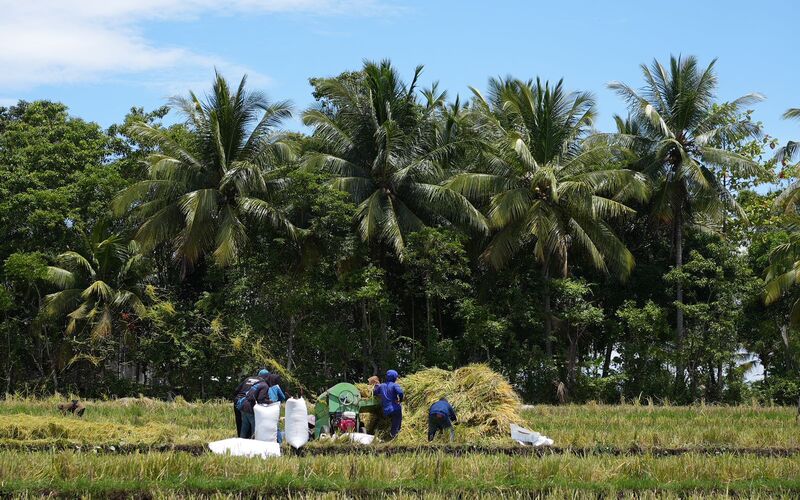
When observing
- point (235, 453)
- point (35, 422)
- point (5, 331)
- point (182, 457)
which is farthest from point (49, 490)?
point (5, 331)

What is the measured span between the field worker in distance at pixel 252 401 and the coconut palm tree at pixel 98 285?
19306 mm

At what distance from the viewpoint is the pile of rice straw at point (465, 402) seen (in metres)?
18.2

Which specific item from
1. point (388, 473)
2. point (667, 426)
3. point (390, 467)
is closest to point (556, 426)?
point (667, 426)

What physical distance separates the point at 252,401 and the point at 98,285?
66.1 ft

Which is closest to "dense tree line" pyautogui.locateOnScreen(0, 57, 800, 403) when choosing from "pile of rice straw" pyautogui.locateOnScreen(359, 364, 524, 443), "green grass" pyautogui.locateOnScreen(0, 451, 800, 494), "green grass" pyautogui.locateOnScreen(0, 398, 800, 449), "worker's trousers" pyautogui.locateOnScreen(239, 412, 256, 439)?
"green grass" pyautogui.locateOnScreen(0, 398, 800, 449)

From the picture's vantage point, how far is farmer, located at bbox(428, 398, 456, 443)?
55.9ft

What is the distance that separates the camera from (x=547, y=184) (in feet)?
113

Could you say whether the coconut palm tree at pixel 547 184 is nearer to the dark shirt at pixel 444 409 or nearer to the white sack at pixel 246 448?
the dark shirt at pixel 444 409

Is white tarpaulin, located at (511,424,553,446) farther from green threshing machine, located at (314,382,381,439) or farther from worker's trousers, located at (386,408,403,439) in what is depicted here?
green threshing machine, located at (314,382,381,439)

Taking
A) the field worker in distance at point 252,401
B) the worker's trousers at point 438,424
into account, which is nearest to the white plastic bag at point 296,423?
the field worker in distance at point 252,401

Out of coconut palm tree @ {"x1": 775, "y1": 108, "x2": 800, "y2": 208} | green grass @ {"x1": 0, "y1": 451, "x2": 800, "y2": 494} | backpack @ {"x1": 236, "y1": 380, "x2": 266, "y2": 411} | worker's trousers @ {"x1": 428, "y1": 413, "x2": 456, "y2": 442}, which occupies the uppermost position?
coconut palm tree @ {"x1": 775, "y1": 108, "x2": 800, "y2": 208}

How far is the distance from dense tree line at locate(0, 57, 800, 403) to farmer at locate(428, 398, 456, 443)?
16.3m

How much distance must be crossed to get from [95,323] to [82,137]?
7.74 meters

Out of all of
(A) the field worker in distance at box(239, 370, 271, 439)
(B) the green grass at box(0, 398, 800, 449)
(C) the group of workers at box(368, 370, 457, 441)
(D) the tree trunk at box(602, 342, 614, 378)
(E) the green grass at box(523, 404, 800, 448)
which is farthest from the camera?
(D) the tree trunk at box(602, 342, 614, 378)
